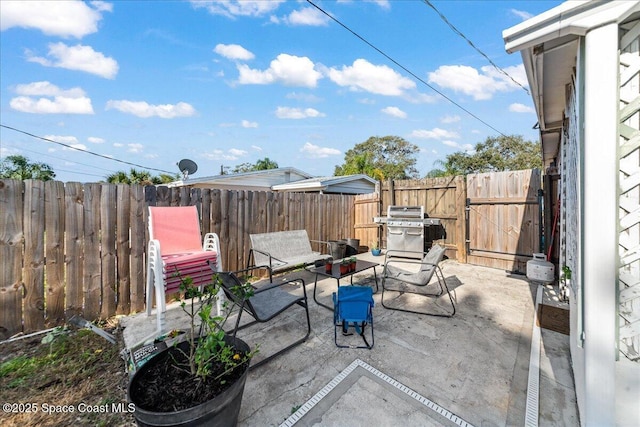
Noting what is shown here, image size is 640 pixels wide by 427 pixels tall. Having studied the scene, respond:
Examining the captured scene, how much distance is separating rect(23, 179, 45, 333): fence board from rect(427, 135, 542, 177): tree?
2119cm

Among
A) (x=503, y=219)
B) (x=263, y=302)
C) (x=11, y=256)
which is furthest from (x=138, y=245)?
(x=503, y=219)

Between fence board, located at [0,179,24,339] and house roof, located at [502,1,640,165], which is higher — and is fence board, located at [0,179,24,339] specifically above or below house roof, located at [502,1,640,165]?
below

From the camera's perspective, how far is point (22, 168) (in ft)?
47.6

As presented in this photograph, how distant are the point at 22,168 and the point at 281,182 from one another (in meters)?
14.5

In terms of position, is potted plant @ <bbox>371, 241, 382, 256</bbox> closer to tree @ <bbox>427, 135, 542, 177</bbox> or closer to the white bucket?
the white bucket

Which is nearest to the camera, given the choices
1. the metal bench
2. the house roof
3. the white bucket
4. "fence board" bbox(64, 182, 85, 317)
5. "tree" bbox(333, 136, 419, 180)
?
the house roof

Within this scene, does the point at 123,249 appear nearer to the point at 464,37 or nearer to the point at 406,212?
the point at 406,212

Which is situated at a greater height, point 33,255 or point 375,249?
point 33,255

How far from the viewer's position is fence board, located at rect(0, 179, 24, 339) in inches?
102

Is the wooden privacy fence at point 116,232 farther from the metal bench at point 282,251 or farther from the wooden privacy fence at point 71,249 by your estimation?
the metal bench at point 282,251

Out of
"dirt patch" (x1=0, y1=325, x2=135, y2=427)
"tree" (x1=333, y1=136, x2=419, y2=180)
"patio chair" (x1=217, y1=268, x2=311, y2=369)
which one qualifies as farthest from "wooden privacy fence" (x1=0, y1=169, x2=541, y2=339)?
"tree" (x1=333, y1=136, x2=419, y2=180)

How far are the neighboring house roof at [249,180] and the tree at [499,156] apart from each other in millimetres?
12497

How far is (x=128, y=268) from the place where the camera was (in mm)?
3334

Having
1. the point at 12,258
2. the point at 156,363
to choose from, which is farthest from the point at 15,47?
the point at 156,363
